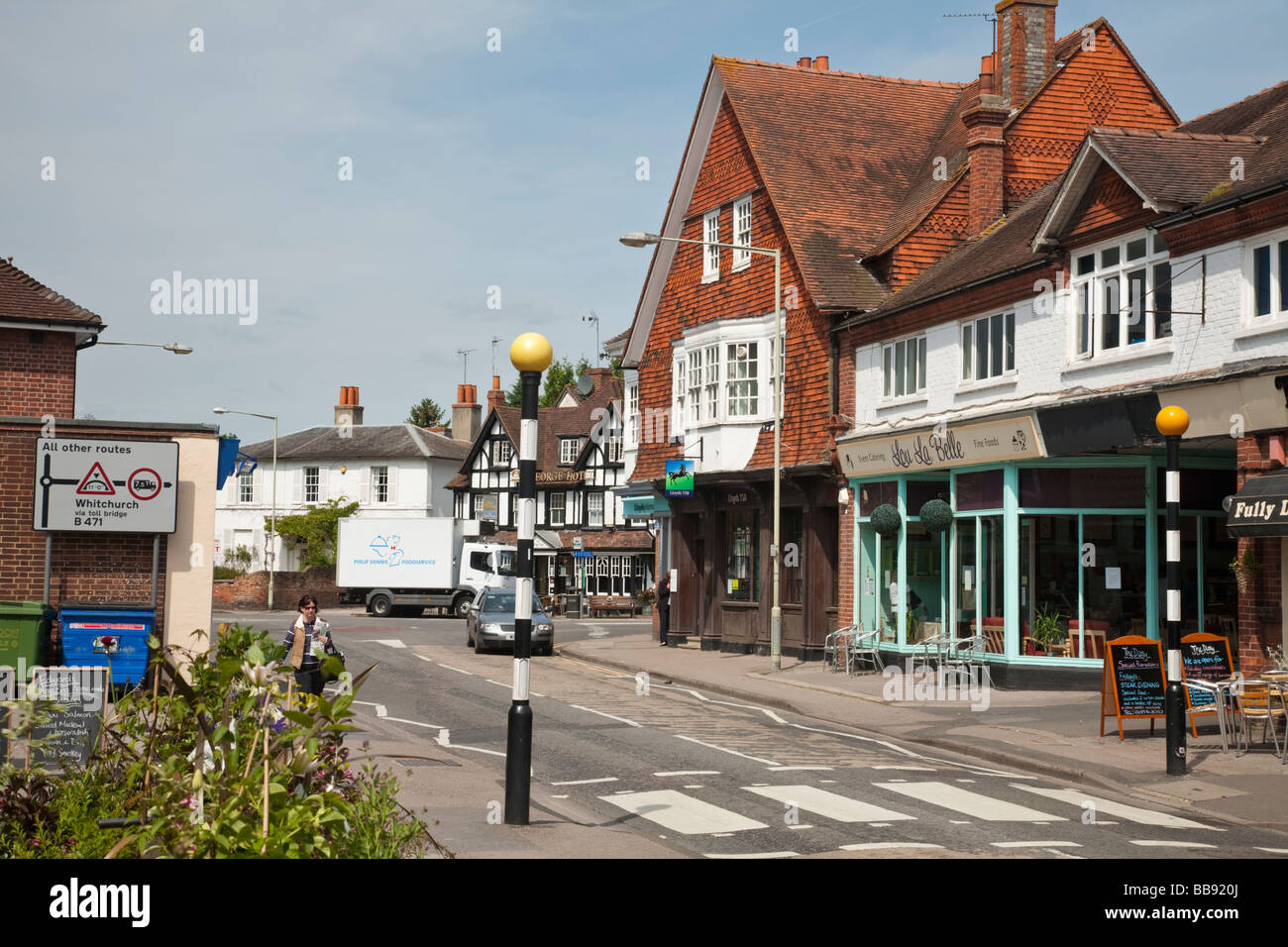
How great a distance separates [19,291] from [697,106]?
53.6ft

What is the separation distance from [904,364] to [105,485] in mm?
15010

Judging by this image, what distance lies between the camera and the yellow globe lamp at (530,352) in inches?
392

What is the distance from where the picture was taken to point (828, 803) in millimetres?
11484

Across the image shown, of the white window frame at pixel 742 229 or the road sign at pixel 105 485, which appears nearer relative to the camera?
the road sign at pixel 105 485

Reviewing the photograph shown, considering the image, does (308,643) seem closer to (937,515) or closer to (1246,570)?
(1246,570)

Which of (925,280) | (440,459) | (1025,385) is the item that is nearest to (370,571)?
(440,459)

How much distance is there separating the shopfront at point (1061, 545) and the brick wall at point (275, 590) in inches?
1460

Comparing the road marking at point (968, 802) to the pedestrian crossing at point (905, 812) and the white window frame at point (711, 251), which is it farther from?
the white window frame at point (711, 251)

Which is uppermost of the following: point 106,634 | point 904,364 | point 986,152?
point 986,152

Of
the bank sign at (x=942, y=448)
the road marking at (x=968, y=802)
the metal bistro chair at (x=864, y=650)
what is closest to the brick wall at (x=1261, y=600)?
the bank sign at (x=942, y=448)

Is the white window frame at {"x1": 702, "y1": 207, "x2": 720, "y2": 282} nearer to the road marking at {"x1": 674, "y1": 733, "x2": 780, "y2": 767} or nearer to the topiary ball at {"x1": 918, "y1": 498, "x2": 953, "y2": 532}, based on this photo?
the topiary ball at {"x1": 918, "y1": 498, "x2": 953, "y2": 532}

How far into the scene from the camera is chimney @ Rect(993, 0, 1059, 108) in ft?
92.7

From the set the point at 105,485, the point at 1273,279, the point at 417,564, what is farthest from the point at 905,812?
the point at 417,564
